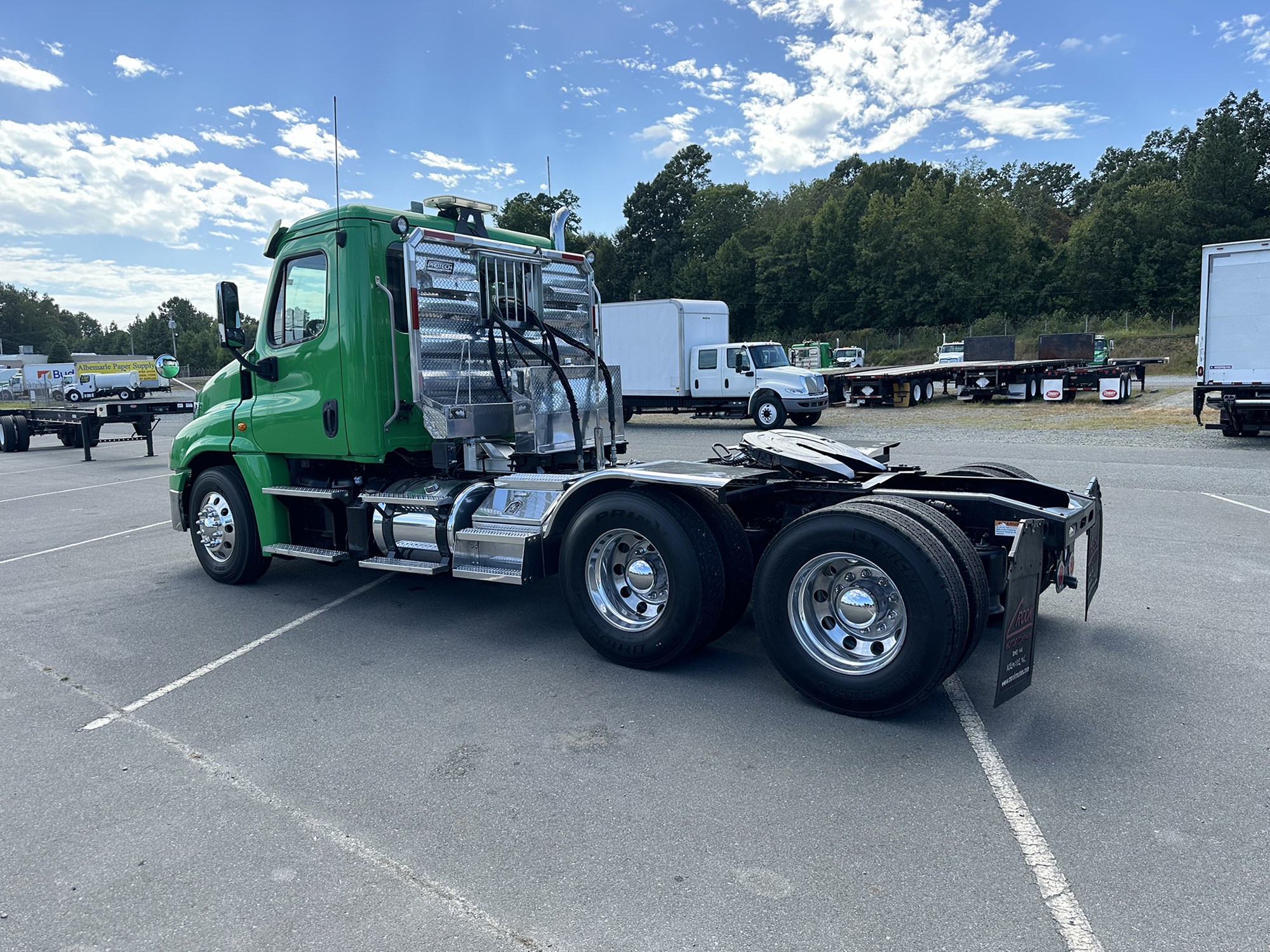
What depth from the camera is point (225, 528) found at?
7.41 metres

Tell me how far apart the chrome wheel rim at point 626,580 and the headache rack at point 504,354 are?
1.47m

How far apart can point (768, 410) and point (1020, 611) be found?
18773 millimetres

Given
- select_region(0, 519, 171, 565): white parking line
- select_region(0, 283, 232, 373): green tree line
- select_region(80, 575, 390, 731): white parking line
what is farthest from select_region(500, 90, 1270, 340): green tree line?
select_region(0, 283, 232, 373): green tree line

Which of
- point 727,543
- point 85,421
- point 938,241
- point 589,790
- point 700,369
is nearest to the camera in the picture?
point 589,790

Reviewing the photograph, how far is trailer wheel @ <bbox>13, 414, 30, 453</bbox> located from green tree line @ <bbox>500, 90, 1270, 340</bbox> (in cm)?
3428

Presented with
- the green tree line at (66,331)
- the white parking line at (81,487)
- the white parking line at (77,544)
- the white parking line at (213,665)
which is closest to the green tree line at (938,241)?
the white parking line at (81,487)

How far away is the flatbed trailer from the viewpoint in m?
20.3

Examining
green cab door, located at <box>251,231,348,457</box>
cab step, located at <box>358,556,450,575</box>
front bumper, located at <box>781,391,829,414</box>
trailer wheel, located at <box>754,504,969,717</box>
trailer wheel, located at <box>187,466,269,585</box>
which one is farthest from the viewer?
front bumper, located at <box>781,391,829,414</box>

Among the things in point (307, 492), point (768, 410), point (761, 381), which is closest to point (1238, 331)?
point (768, 410)

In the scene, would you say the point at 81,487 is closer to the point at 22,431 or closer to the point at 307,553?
the point at 22,431

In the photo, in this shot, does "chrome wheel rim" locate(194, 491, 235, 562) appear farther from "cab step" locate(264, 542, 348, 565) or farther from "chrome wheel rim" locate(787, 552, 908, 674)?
"chrome wheel rim" locate(787, 552, 908, 674)

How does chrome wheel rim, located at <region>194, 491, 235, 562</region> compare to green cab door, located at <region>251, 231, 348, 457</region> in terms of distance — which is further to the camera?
chrome wheel rim, located at <region>194, 491, 235, 562</region>

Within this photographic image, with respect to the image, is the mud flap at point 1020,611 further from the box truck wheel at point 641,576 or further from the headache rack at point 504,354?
the headache rack at point 504,354

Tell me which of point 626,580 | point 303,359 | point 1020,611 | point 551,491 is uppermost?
point 303,359
